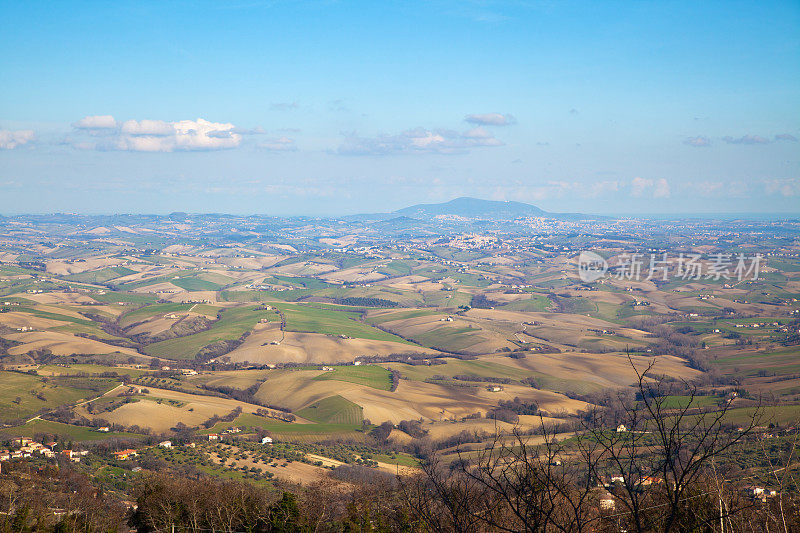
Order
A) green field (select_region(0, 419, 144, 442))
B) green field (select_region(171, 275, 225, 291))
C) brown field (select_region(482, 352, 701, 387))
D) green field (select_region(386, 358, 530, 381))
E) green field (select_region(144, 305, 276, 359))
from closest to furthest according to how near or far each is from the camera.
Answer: green field (select_region(0, 419, 144, 442)) < brown field (select_region(482, 352, 701, 387)) < green field (select_region(386, 358, 530, 381)) < green field (select_region(144, 305, 276, 359)) < green field (select_region(171, 275, 225, 291))

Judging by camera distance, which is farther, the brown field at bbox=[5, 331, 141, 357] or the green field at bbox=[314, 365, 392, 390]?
the brown field at bbox=[5, 331, 141, 357]

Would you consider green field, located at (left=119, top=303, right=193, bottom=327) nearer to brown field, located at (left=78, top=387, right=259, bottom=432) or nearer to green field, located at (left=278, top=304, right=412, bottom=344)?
green field, located at (left=278, top=304, right=412, bottom=344)

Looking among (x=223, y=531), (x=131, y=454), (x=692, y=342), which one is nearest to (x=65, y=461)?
(x=131, y=454)

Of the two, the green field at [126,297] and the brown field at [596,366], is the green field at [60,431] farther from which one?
the green field at [126,297]

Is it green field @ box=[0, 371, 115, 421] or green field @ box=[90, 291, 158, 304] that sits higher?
green field @ box=[90, 291, 158, 304]

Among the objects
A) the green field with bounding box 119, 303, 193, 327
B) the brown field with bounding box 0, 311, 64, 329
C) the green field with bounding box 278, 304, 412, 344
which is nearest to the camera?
the brown field with bounding box 0, 311, 64, 329

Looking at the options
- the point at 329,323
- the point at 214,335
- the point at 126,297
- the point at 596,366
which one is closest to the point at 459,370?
the point at 596,366

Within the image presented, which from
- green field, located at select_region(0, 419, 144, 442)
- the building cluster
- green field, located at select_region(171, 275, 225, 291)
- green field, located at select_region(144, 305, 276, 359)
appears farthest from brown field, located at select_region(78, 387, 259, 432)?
green field, located at select_region(171, 275, 225, 291)
